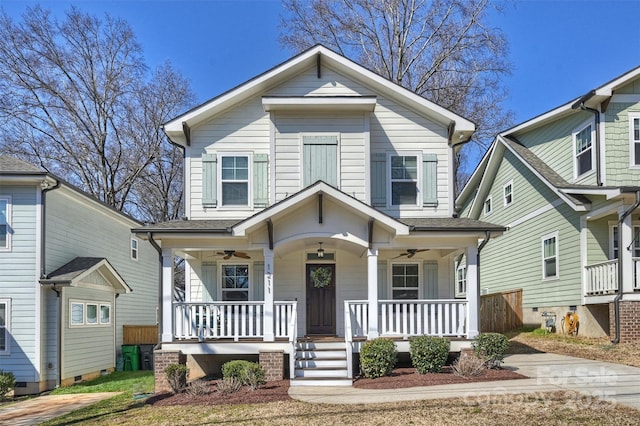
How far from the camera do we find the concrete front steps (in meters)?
11.3

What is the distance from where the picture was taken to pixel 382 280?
15070 mm

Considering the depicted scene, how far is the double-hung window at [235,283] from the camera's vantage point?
583 inches

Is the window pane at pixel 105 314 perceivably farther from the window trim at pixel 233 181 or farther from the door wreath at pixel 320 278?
the door wreath at pixel 320 278

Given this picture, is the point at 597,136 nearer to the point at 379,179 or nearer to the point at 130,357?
the point at 379,179

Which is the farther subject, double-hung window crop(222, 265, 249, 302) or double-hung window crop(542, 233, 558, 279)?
double-hung window crop(542, 233, 558, 279)

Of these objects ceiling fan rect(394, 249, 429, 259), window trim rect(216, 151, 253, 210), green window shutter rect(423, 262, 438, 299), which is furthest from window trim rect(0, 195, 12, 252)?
green window shutter rect(423, 262, 438, 299)

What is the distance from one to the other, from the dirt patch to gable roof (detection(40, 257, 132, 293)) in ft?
28.1

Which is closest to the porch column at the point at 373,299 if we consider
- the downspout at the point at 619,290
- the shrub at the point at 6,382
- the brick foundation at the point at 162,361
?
the brick foundation at the point at 162,361

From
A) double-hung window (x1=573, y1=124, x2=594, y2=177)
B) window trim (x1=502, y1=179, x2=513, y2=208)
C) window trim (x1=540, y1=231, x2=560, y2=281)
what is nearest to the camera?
double-hung window (x1=573, y1=124, x2=594, y2=177)

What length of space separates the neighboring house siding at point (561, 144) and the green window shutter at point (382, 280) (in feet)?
23.0

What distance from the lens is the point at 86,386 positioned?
15.4 metres

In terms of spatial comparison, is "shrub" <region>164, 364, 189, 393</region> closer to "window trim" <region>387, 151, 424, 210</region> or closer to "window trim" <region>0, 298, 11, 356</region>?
"window trim" <region>0, 298, 11, 356</region>

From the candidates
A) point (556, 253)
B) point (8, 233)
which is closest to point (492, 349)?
point (556, 253)

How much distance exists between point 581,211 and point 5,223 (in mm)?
16323
